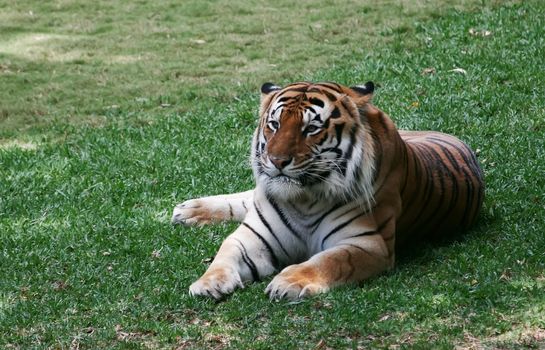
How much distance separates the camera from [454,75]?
9469 mm

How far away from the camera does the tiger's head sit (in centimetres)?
536

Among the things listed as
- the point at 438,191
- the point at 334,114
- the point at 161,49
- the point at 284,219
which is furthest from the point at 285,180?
the point at 161,49

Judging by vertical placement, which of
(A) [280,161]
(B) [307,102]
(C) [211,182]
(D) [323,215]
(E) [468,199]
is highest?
(B) [307,102]

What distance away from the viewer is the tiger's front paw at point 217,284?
5211 millimetres

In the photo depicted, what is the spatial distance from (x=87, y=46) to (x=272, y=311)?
7.50m

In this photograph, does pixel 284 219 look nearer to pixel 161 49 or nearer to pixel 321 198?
pixel 321 198

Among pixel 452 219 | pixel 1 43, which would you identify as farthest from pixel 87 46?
pixel 452 219

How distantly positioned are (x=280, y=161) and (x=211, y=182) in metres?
2.23

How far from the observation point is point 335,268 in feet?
17.2

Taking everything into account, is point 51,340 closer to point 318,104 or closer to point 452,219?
point 318,104

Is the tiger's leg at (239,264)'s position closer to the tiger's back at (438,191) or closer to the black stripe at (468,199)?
the tiger's back at (438,191)

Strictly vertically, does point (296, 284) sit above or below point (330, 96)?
below

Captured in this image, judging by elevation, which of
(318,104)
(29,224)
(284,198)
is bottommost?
(29,224)

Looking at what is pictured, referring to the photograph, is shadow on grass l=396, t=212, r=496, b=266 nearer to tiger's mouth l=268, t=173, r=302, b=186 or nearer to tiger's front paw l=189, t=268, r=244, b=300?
tiger's mouth l=268, t=173, r=302, b=186
